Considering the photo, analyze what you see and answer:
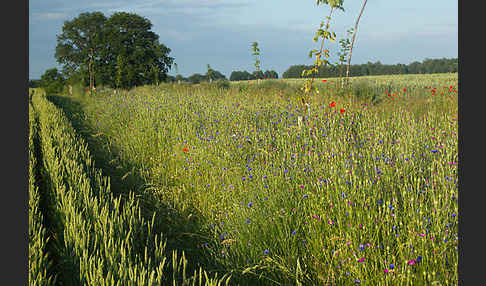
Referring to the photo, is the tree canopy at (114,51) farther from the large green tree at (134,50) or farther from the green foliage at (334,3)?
the green foliage at (334,3)

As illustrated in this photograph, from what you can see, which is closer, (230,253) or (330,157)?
(230,253)

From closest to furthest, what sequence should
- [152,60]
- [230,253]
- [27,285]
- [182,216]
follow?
[27,285] < [230,253] < [182,216] < [152,60]

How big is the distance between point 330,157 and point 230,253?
164cm

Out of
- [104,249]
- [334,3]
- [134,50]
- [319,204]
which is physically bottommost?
[104,249]

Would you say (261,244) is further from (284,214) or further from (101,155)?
(101,155)

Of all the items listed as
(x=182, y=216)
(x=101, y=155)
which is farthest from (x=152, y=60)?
(x=182, y=216)

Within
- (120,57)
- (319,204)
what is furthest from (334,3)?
(120,57)

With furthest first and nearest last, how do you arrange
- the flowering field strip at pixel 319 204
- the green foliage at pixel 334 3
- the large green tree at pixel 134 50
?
the large green tree at pixel 134 50, the green foliage at pixel 334 3, the flowering field strip at pixel 319 204

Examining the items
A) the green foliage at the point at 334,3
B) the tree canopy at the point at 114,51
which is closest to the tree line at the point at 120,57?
the tree canopy at the point at 114,51

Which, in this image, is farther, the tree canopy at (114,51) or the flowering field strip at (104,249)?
the tree canopy at (114,51)

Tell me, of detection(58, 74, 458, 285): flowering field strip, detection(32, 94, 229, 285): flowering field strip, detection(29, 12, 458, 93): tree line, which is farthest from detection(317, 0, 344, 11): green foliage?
detection(29, 12, 458, 93): tree line

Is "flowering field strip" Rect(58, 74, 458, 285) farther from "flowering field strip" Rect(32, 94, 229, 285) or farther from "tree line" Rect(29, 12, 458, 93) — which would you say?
"tree line" Rect(29, 12, 458, 93)

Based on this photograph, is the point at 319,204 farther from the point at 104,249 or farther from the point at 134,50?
the point at 134,50

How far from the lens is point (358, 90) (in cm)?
1204
